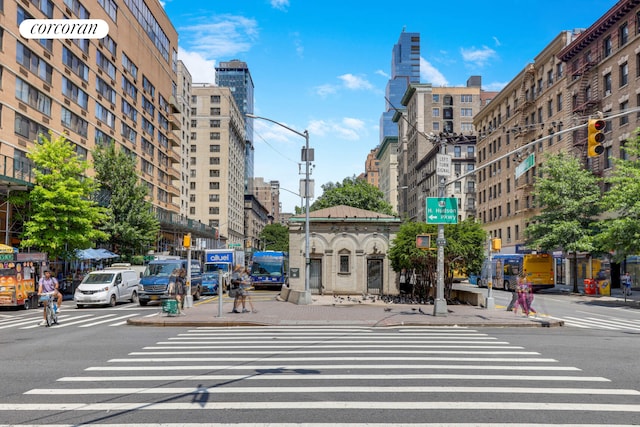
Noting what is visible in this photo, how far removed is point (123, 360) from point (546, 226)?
38672 millimetres

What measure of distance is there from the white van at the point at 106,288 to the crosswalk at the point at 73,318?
6.69 ft

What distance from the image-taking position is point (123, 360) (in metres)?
11.4

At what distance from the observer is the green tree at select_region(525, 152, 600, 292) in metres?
41.8

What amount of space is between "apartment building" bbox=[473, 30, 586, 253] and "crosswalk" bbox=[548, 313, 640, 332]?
79.5 feet

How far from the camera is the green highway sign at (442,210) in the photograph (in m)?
21.5

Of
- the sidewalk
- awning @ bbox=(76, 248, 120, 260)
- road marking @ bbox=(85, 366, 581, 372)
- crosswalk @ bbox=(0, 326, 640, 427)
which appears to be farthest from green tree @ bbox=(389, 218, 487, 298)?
awning @ bbox=(76, 248, 120, 260)

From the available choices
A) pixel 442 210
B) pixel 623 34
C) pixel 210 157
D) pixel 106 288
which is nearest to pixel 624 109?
pixel 623 34

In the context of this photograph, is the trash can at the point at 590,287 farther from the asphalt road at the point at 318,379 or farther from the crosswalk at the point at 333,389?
the crosswalk at the point at 333,389

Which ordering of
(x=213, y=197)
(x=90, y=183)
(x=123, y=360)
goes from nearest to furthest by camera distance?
1. (x=123, y=360)
2. (x=90, y=183)
3. (x=213, y=197)

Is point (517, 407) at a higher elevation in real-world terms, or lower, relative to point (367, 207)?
lower

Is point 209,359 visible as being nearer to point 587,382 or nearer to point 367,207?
point 587,382

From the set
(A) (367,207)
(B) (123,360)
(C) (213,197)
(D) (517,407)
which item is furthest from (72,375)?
(C) (213,197)

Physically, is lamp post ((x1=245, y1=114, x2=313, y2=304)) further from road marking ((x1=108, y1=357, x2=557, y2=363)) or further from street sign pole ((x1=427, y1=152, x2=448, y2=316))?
road marking ((x1=108, y1=357, x2=557, y2=363))

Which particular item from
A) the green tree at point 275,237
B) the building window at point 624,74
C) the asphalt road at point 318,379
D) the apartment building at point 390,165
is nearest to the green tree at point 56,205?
the asphalt road at point 318,379
